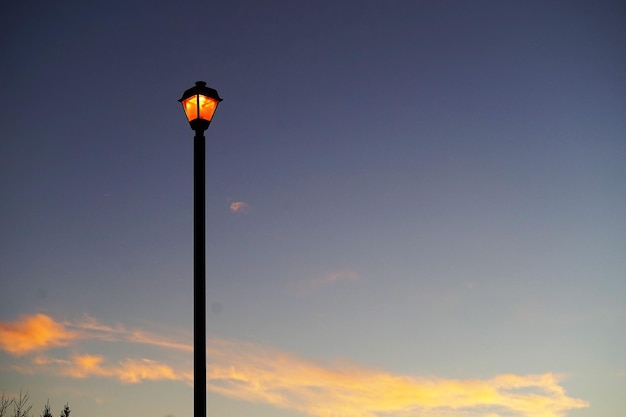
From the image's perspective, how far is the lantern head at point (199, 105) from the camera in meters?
10.2

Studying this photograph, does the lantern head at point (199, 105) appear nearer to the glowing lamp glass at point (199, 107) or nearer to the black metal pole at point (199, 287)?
the glowing lamp glass at point (199, 107)

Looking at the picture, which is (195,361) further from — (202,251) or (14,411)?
(14,411)

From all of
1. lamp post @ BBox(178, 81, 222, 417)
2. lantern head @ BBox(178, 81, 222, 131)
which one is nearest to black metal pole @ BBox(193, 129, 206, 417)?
lamp post @ BBox(178, 81, 222, 417)

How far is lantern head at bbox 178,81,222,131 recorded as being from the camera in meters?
10.2

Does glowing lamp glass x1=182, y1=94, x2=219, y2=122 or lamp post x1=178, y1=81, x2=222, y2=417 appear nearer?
lamp post x1=178, y1=81, x2=222, y2=417

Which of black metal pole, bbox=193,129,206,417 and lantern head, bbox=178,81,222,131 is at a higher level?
lantern head, bbox=178,81,222,131

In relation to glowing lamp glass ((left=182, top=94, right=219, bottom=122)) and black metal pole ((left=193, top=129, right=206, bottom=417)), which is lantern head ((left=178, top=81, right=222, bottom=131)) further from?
black metal pole ((left=193, top=129, right=206, bottom=417))

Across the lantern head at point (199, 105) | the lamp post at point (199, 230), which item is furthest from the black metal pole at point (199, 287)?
the lantern head at point (199, 105)

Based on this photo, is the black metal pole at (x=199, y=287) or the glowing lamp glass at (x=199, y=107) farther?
the glowing lamp glass at (x=199, y=107)

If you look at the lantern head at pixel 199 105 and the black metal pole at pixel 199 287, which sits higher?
the lantern head at pixel 199 105

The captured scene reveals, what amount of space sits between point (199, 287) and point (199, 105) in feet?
9.04

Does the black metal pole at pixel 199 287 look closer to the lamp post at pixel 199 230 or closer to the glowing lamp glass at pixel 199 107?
the lamp post at pixel 199 230

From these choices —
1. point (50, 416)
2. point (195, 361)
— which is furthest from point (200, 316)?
point (50, 416)

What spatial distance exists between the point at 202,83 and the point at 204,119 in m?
0.55
